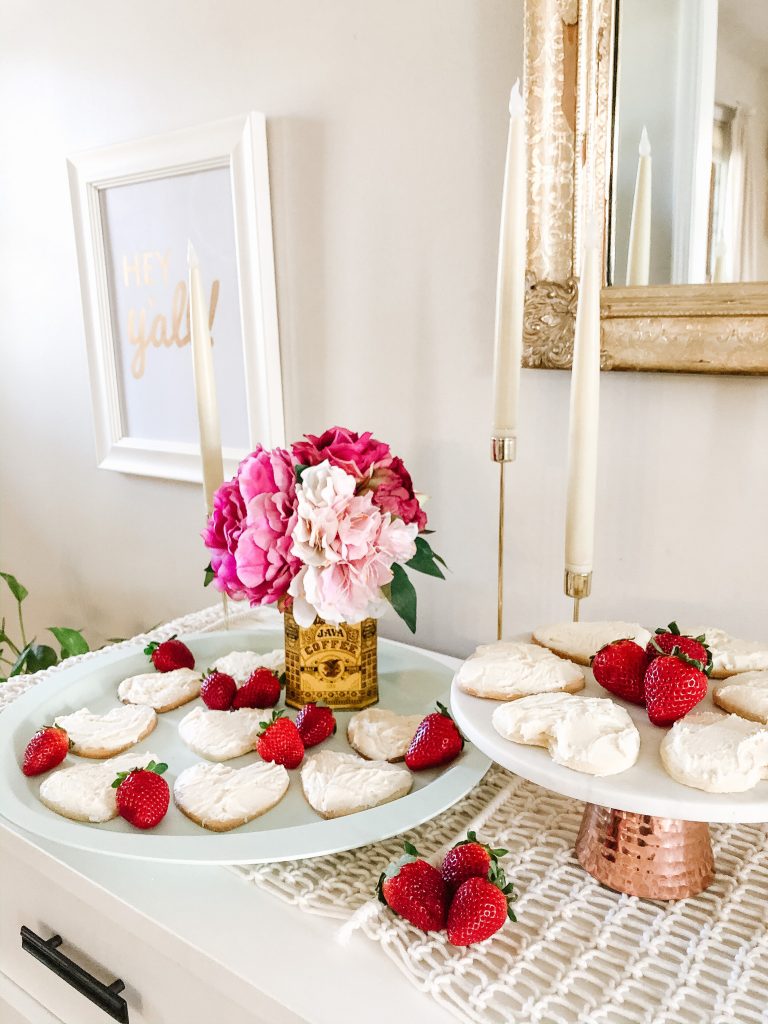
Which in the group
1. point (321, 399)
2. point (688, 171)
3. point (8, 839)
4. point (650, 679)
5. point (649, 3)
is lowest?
point (8, 839)

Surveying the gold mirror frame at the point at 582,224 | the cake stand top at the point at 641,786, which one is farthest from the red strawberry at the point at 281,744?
the gold mirror frame at the point at 582,224

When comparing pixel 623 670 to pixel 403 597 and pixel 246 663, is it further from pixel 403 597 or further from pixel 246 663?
pixel 246 663

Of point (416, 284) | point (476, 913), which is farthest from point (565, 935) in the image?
point (416, 284)

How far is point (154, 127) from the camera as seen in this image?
1.31 meters

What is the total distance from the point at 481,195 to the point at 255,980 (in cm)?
84

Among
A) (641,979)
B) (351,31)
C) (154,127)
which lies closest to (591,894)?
(641,979)

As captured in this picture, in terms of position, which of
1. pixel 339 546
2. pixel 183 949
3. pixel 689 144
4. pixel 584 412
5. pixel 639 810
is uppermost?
pixel 689 144

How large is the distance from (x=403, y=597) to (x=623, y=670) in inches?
10.8

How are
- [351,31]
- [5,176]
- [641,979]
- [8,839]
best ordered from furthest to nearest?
[5,176] → [351,31] → [8,839] → [641,979]

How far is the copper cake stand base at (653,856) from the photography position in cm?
62

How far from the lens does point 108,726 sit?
34.0 inches

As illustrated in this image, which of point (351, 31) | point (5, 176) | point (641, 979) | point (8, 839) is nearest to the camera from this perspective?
point (641, 979)

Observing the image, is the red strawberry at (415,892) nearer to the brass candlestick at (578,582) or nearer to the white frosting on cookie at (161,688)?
the brass candlestick at (578,582)

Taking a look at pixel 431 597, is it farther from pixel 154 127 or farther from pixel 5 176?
pixel 5 176
